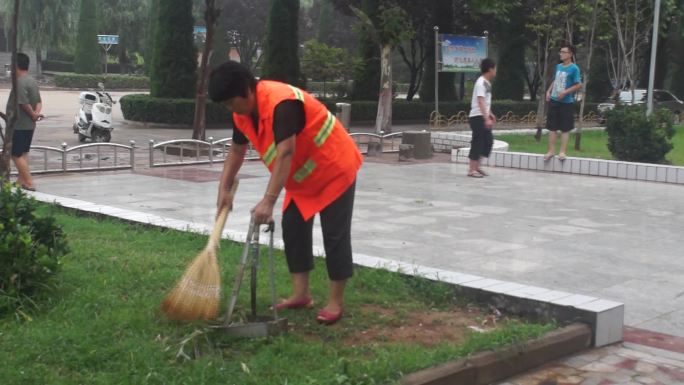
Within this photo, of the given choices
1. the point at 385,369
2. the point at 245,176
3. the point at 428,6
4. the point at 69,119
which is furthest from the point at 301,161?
the point at 428,6

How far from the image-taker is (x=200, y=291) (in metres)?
4.39

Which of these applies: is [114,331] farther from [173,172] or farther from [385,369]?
[173,172]

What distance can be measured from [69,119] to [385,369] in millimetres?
23712

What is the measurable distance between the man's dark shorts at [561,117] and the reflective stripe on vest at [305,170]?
8526 mm

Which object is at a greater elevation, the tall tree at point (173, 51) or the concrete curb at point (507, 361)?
the tall tree at point (173, 51)

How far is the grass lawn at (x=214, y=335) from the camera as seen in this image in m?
3.88

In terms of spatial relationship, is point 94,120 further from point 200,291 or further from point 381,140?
point 200,291

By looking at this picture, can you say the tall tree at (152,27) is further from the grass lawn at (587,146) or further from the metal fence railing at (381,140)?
the grass lawn at (587,146)

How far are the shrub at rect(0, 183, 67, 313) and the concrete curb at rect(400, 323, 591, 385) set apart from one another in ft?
7.07

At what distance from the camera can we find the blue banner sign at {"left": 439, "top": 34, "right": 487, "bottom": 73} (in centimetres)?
2394

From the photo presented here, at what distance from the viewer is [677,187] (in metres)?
11.6

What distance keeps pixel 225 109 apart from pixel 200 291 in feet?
71.4

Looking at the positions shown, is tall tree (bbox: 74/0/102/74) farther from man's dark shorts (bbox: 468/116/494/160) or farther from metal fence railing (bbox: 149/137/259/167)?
man's dark shorts (bbox: 468/116/494/160)

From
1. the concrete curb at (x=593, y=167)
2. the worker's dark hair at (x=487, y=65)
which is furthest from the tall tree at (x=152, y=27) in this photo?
the worker's dark hair at (x=487, y=65)
